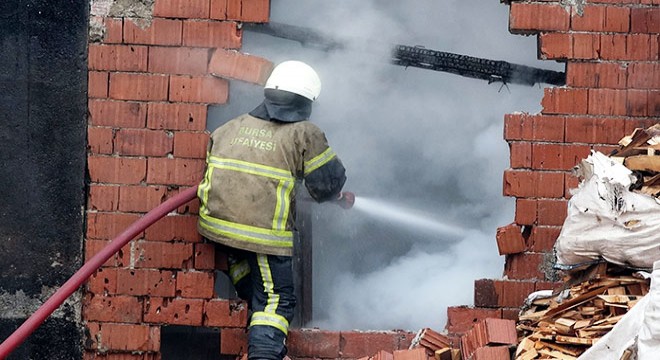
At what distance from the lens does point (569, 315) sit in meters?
5.73

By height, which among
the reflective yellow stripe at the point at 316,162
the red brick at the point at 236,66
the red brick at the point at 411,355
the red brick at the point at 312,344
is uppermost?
the red brick at the point at 236,66

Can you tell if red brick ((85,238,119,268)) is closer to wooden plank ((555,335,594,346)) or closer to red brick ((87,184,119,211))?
red brick ((87,184,119,211))

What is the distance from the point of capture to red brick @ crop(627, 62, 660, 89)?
263 inches

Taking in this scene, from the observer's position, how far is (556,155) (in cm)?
669

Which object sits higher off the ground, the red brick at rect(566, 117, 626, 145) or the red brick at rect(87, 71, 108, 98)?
the red brick at rect(87, 71, 108, 98)

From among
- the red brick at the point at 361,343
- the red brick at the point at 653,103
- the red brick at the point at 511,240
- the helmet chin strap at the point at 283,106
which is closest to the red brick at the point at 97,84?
the helmet chin strap at the point at 283,106

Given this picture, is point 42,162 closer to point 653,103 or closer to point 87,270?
point 87,270

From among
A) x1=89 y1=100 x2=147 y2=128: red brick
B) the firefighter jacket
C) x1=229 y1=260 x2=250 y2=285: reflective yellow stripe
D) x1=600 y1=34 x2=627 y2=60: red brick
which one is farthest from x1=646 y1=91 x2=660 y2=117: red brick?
x1=89 y1=100 x2=147 y2=128: red brick

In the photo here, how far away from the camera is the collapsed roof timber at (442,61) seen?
7719 millimetres

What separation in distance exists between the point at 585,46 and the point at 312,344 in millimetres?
2440

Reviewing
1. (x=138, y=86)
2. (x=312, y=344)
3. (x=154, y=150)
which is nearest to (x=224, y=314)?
(x=312, y=344)

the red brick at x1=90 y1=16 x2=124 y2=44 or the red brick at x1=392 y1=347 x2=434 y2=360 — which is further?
the red brick at x1=90 y1=16 x2=124 y2=44

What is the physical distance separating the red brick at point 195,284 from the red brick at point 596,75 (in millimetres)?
2477

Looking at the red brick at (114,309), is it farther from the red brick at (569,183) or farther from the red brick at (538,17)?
the red brick at (538,17)
